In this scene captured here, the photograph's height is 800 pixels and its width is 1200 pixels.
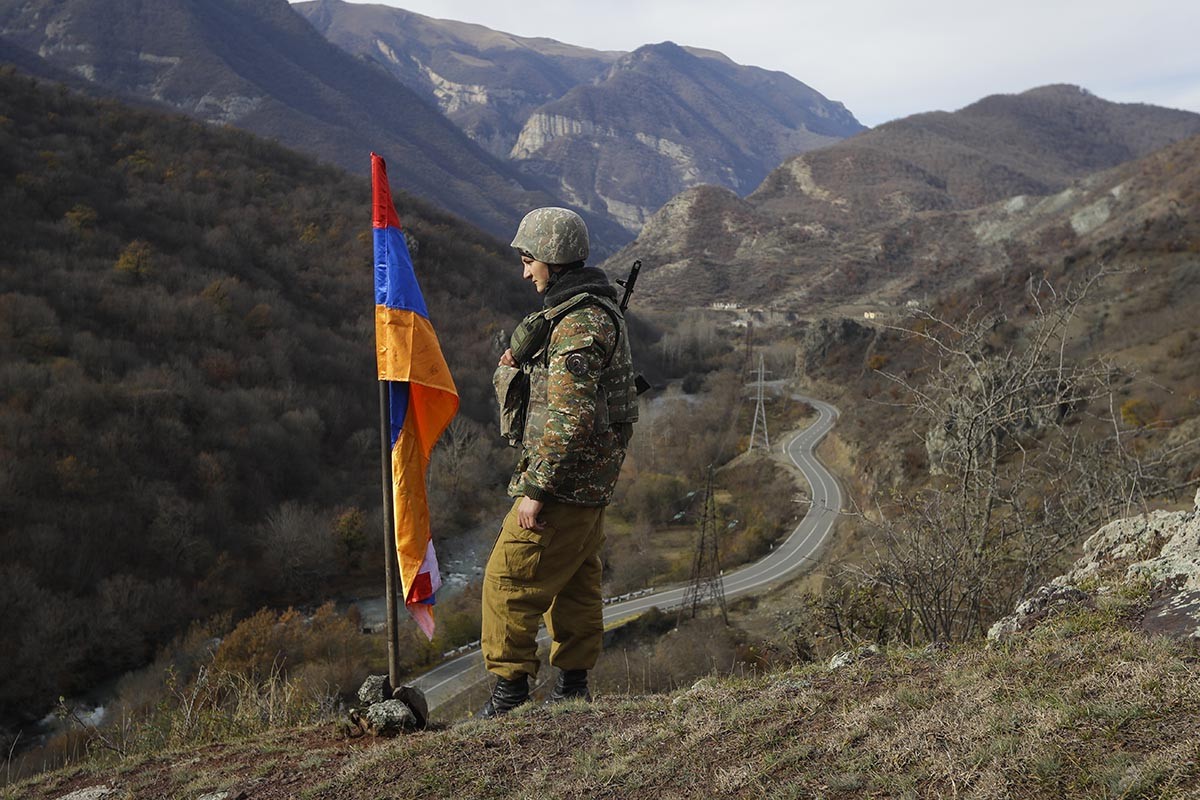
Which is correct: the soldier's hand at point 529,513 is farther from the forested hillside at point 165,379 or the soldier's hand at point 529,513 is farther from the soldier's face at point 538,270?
the forested hillside at point 165,379

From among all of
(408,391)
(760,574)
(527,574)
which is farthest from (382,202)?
(760,574)

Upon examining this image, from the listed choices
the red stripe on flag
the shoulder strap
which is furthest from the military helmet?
the red stripe on flag

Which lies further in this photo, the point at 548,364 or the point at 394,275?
the point at 394,275

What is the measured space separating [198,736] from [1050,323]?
867 centimetres

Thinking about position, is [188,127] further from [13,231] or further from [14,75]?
[13,231]

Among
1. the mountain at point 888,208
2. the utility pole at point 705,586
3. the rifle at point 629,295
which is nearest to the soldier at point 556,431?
the rifle at point 629,295

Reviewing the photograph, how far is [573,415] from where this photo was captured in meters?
3.37

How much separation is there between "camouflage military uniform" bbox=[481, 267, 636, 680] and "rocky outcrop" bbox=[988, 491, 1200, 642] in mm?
2188

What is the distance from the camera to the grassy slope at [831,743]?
2.34 metres

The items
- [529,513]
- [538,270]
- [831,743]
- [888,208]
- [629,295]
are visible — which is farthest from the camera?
[888,208]

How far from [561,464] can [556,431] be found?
0.50 ft

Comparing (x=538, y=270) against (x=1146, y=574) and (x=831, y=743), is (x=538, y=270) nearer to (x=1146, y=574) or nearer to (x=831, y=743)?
(x=831, y=743)

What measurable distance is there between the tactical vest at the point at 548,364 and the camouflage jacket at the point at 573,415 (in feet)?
0.04

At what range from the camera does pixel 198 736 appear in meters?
5.10
